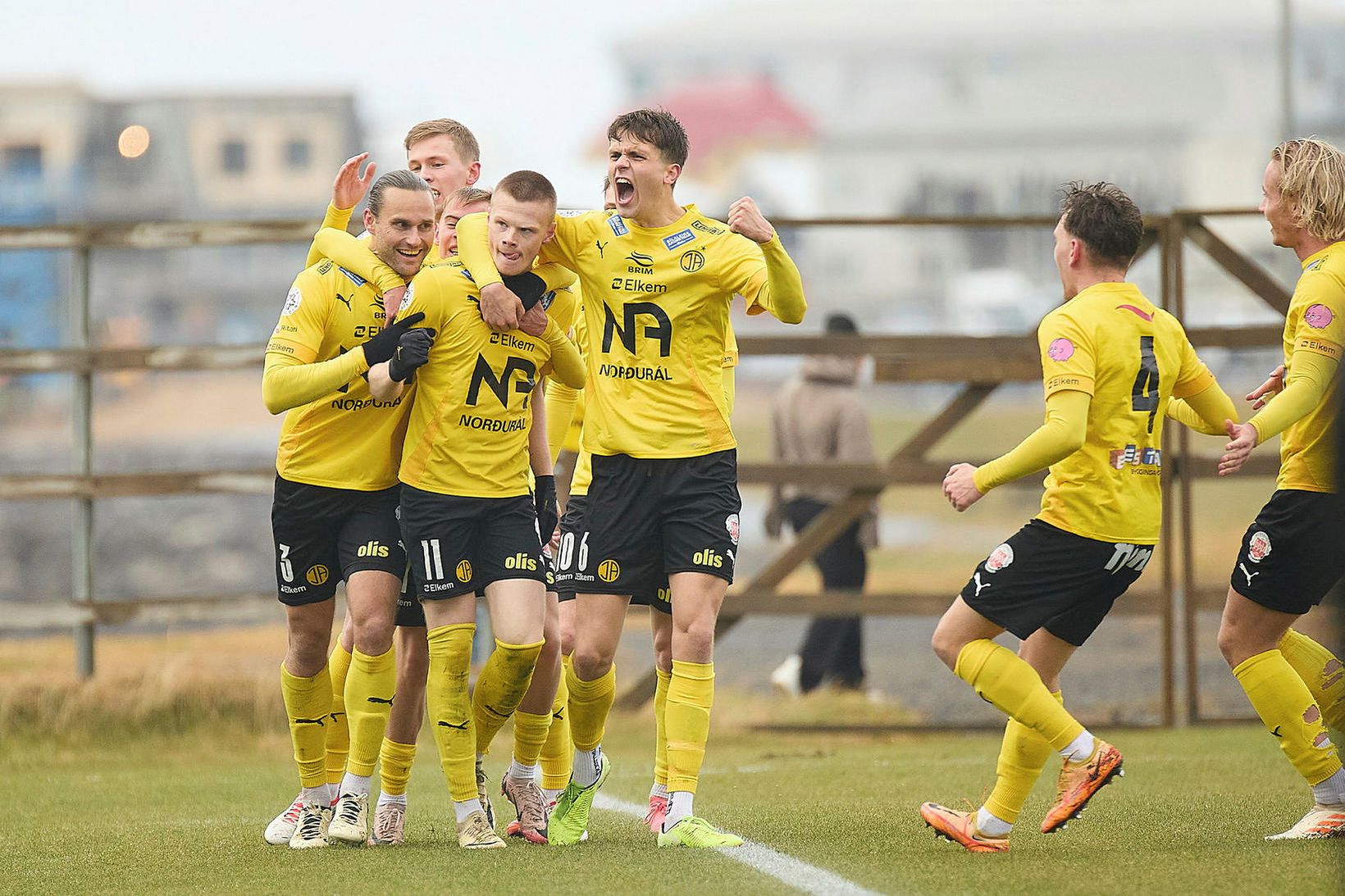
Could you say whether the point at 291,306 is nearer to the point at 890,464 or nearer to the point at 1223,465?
the point at 1223,465

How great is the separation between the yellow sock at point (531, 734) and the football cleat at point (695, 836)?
663mm

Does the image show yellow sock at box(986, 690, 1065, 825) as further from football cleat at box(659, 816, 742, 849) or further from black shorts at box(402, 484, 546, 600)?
black shorts at box(402, 484, 546, 600)

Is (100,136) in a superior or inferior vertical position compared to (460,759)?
superior

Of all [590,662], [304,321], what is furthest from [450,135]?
[590,662]

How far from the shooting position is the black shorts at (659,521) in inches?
209

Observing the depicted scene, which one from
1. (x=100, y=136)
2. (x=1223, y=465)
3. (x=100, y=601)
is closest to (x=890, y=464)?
(x=1223, y=465)

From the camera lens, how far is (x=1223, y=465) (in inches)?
208

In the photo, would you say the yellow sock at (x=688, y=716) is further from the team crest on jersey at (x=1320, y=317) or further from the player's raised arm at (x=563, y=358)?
the team crest on jersey at (x=1320, y=317)

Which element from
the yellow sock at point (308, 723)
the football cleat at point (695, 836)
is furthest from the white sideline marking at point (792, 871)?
the yellow sock at point (308, 723)

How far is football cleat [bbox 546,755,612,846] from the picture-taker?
17.8ft

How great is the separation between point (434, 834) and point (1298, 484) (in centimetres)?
295

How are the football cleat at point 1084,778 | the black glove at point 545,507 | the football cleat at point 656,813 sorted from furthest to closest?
1. the black glove at point 545,507
2. the football cleat at point 656,813
3. the football cleat at point 1084,778

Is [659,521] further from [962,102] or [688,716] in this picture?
[962,102]

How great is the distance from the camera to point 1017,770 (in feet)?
16.3
